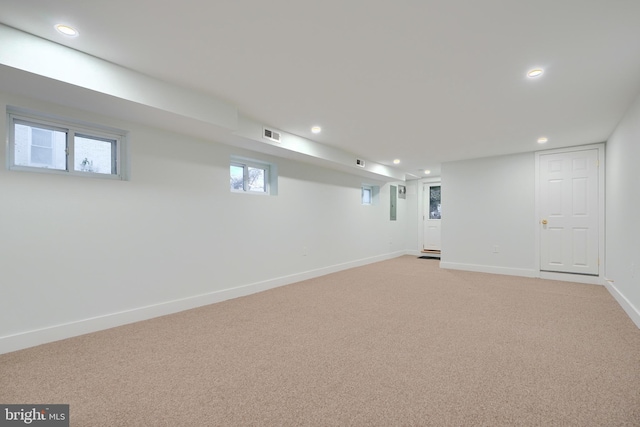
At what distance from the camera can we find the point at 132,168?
3.01 m

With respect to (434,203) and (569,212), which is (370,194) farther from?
(569,212)

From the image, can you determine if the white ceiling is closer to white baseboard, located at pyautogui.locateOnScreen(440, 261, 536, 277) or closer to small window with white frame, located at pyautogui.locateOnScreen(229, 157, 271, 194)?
small window with white frame, located at pyautogui.locateOnScreen(229, 157, 271, 194)

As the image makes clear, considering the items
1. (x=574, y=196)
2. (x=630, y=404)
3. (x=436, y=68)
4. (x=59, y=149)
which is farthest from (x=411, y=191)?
(x=59, y=149)

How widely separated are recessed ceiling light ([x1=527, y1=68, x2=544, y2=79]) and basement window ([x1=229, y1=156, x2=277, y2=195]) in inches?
135

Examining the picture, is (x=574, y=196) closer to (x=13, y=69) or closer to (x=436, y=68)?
(x=436, y=68)

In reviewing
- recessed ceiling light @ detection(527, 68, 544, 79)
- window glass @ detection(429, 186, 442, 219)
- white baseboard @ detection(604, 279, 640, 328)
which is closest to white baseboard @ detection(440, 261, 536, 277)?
white baseboard @ detection(604, 279, 640, 328)

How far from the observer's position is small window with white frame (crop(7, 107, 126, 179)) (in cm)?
244

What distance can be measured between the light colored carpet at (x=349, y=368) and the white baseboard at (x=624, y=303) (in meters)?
0.08

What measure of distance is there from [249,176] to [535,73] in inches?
144

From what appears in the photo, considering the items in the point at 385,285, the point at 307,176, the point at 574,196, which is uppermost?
the point at 307,176

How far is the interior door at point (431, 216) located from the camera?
805 cm

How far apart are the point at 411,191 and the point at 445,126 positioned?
464 cm

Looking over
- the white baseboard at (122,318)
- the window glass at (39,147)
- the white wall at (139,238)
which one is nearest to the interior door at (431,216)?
the white wall at (139,238)

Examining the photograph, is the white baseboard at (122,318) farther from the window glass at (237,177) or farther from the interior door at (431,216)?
the interior door at (431,216)
